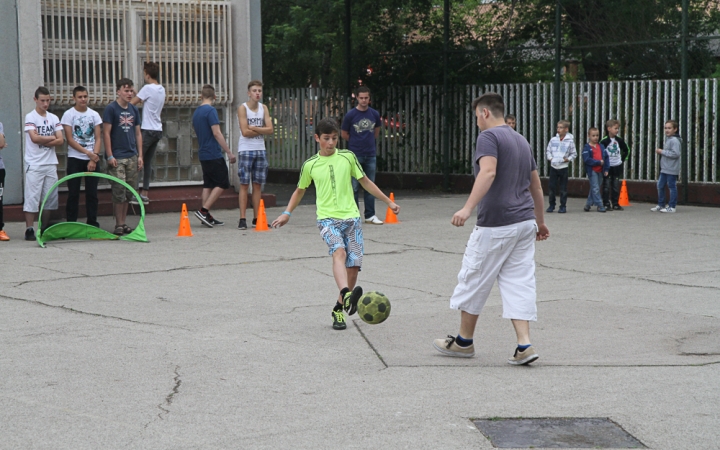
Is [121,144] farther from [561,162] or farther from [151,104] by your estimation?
[561,162]

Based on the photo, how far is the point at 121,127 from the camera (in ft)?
42.2

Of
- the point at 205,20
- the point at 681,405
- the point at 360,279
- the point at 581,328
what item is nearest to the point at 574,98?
the point at 205,20

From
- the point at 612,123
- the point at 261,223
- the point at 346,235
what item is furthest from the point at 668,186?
the point at 346,235

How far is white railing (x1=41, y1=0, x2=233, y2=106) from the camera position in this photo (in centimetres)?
1477

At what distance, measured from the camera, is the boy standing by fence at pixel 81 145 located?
493 inches

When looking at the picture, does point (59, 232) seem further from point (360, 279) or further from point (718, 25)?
point (718, 25)

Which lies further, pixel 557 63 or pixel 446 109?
pixel 446 109

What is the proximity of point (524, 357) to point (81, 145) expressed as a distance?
819 cm

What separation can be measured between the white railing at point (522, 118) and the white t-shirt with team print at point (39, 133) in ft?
33.0

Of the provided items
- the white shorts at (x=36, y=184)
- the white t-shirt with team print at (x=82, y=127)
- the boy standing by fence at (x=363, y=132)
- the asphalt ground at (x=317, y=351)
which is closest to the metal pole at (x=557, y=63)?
the boy standing by fence at (x=363, y=132)

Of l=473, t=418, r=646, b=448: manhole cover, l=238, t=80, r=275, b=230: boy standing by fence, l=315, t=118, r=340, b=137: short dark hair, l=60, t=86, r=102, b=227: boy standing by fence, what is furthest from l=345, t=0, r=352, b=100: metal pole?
l=473, t=418, r=646, b=448: manhole cover

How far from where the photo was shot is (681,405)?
534cm

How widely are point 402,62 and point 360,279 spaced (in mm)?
12839

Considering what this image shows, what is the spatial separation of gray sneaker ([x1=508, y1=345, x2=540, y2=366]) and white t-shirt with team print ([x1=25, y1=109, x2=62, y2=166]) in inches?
316
